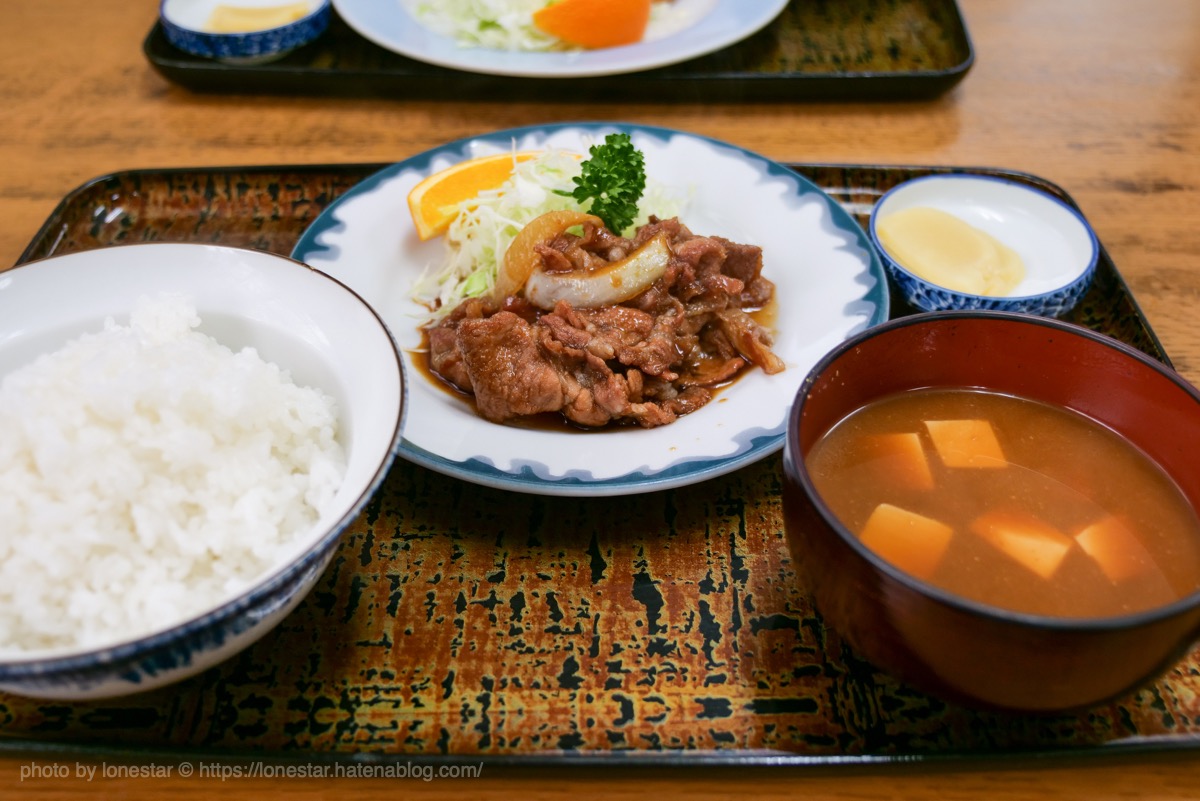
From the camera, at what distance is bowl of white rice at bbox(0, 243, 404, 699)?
1.44 metres

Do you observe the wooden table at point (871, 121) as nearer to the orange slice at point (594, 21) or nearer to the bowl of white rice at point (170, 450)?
the orange slice at point (594, 21)

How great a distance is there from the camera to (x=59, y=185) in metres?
3.31

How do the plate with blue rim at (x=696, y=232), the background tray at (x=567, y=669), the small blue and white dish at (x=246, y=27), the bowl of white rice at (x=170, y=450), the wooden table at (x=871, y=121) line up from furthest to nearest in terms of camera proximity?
the small blue and white dish at (x=246, y=27) → the wooden table at (x=871, y=121) → the plate with blue rim at (x=696, y=232) → the background tray at (x=567, y=669) → the bowl of white rice at (x=170, y=450)

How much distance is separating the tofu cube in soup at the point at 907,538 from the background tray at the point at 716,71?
2533 millimetres

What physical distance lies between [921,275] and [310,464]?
1.89 meters

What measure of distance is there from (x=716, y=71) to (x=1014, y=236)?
1.56 meters

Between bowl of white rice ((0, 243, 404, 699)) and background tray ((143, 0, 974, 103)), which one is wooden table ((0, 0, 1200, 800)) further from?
bowl of white rice ((0, 243, 404, 699))

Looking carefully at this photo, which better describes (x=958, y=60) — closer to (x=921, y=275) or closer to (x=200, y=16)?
(x=921, y=275)

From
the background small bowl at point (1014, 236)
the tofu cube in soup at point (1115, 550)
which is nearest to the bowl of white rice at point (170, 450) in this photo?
the tofu cube in soup at point (1115, 550)

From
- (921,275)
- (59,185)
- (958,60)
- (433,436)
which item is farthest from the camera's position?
(958,60)

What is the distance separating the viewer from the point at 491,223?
2834 millimetres

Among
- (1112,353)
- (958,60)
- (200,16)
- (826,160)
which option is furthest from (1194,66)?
(200,16)

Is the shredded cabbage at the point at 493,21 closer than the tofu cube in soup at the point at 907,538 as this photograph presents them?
No

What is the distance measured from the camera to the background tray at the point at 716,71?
3.61 metres
